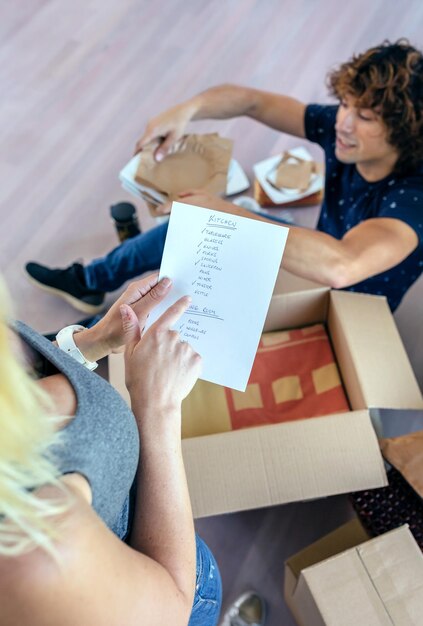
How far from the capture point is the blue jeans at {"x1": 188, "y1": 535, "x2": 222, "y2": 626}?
2.58 ft

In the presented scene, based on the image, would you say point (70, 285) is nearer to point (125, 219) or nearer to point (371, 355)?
point (125, 219)

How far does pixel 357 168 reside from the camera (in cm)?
122

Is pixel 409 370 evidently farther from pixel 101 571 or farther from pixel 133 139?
pixel 133 139

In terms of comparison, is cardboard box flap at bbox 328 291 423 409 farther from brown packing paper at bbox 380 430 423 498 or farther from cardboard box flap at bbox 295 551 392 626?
cardboard box flap at bbox 295 551 392 626

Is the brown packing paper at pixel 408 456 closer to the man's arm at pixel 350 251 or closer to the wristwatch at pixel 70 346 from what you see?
the man's arm at pixel 350 251

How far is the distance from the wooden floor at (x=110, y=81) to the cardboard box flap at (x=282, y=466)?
69 cm

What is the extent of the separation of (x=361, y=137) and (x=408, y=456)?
68 centimetres

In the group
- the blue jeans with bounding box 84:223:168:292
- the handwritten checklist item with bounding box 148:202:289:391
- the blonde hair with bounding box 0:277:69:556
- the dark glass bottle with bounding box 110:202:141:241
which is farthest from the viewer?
the dark glass bottle with bounding box 110:202:141:241

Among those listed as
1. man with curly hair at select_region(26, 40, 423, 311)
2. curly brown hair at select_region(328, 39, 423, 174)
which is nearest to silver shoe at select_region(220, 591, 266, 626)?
man with curly hair at select_region(26, 40, 423, 311)

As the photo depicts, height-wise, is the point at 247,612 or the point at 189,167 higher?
the point at 189,167

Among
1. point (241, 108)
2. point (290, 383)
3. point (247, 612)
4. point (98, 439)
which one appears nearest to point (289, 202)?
point (241, 108)

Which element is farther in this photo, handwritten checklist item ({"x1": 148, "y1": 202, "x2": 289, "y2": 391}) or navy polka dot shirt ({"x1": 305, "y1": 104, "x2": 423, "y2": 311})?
navy polka dot shirt ({"x1": 305, "y1": 104, "x2": 423, "y2": 311})

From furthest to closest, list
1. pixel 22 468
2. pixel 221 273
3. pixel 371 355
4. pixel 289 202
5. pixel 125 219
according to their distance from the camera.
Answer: pixel 289 202
pixel 125 219
pixel 371 355
pixel 221 273
pixel 22 468

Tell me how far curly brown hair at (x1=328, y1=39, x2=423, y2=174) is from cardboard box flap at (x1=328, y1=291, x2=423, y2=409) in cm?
32
